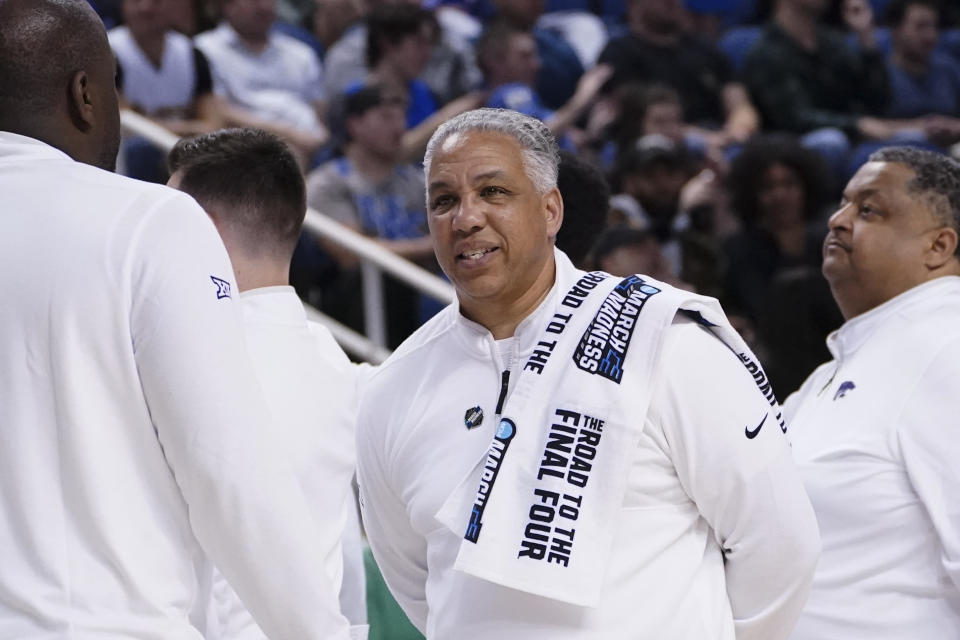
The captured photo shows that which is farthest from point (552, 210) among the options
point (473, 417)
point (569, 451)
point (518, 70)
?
point (518, 70)

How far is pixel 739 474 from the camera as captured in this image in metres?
2.73

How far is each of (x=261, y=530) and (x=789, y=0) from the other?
7.47 metres

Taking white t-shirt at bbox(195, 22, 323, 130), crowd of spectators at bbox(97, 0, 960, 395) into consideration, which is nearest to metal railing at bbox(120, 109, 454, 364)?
crowd of spectators at bbox(97, 0, 960, 395)

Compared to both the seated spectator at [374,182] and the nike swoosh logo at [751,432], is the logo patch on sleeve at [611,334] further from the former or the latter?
the seated spectator at [374,182]

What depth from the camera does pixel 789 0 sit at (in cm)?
888

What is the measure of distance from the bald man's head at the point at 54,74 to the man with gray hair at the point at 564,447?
861 millimetres

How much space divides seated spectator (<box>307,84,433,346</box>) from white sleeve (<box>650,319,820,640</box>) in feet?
13.0

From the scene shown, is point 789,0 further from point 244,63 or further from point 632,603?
point 632,603

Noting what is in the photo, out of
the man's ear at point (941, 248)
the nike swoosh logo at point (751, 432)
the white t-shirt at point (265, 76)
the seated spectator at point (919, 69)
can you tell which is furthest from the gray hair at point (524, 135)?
the seated spectator at point (919, 69)

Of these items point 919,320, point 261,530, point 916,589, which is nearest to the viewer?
point 261,530

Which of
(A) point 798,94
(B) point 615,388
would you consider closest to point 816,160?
(A) point 798,94

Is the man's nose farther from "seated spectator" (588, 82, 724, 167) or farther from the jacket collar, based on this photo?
"seated spectator" (588, 82, 724, 167)

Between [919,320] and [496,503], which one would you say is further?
[919,320]

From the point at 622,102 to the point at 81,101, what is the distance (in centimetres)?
602
